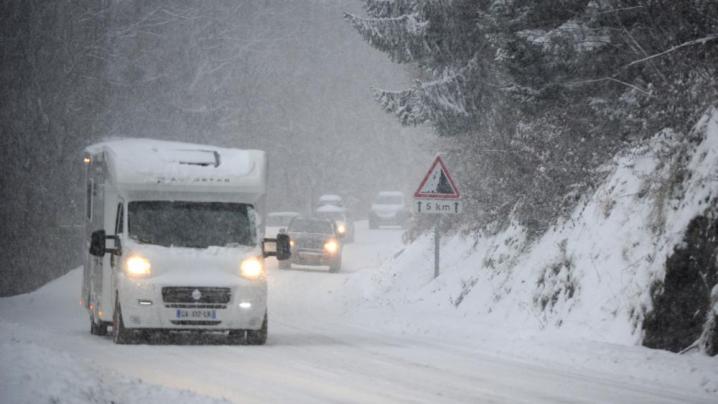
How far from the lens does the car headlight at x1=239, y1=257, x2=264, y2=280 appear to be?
1683 cm

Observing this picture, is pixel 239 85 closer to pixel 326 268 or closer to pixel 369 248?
pixel 369 248

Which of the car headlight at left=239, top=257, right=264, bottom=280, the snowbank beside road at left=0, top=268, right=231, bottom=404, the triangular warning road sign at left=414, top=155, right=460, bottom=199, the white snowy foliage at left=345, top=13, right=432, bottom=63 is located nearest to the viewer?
the snowbank beside road at left=0, top=268, right=231, bottom=404

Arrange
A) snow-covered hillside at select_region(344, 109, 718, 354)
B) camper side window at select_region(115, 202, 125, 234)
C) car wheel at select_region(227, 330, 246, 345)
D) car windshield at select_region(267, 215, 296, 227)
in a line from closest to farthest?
1. snow-covered hillside at select_region(344, 109, 718, 354)
2. camper side window at select_region(115, 202, 125, 234)
3. car wheel at select_region(227, 330, 246, 345)
4. car windshield at select_region(267, 215, 296, 227)

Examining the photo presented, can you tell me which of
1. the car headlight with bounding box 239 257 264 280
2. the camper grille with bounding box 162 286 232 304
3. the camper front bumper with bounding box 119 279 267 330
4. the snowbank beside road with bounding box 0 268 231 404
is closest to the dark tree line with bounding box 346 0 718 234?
the car headlight with bounding box 239 257 264 280

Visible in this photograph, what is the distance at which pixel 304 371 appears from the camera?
13.5m

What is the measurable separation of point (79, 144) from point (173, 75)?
524 inches

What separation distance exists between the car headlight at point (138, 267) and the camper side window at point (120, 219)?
2.36 ft

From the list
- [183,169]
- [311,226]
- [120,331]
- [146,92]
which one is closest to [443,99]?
[183,169]

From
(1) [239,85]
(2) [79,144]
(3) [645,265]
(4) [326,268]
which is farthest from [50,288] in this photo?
(1) [239,85]

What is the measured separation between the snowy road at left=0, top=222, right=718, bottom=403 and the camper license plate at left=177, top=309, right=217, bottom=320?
404 millimetres

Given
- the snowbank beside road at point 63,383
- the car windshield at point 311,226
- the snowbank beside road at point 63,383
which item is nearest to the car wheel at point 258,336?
the snowbank beside road at point 63,383

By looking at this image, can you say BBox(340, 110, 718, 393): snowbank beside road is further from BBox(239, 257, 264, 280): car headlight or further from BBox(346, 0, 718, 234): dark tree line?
BBox(239, 257, 264, 280): car headlight

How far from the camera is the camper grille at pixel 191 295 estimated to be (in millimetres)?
16391

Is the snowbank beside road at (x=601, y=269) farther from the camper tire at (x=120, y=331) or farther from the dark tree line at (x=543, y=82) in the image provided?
the camper tire at (x=120, y=331)
